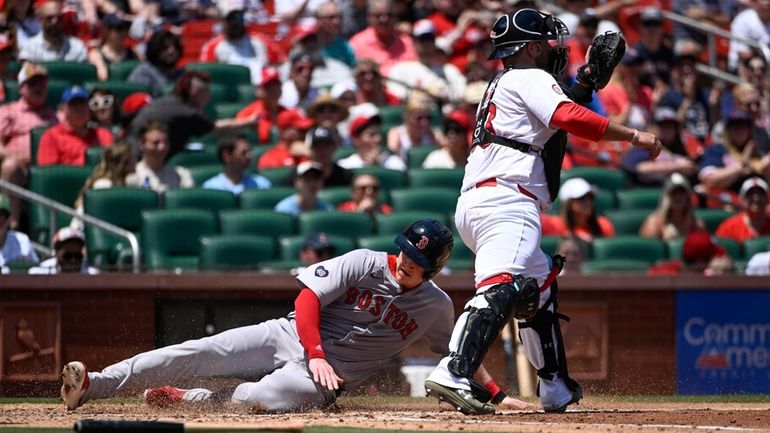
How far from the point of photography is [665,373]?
8.84 meters

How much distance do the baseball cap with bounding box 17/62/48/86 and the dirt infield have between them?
4.53 metres

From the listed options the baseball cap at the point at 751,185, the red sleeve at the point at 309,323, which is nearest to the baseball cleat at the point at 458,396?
the red sleeve at the point at 309,323

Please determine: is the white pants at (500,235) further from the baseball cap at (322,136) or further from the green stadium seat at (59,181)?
the green stadium seat at (59,181)

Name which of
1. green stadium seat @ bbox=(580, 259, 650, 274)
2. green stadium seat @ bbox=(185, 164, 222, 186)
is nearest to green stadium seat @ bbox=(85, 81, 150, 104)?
green stadium seat @ bbox=(185, 164, 222, 186)

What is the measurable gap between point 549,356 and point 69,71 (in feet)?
22.6

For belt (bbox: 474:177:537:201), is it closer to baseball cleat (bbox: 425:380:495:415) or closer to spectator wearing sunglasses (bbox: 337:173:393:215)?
baseball cleat (bbox: 425:380:495:415)

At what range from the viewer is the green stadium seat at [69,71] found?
37.7 feet

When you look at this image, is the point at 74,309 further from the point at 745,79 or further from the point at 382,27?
the point at 745,79

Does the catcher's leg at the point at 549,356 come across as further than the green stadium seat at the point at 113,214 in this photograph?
No

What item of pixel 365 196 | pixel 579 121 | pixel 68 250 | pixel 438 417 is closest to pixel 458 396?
pixel 438 417

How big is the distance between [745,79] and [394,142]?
460 cm

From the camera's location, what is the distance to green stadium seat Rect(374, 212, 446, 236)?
9820 mm

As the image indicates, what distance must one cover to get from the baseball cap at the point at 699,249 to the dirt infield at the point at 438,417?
313cm

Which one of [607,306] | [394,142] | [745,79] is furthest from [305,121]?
[745,79]
